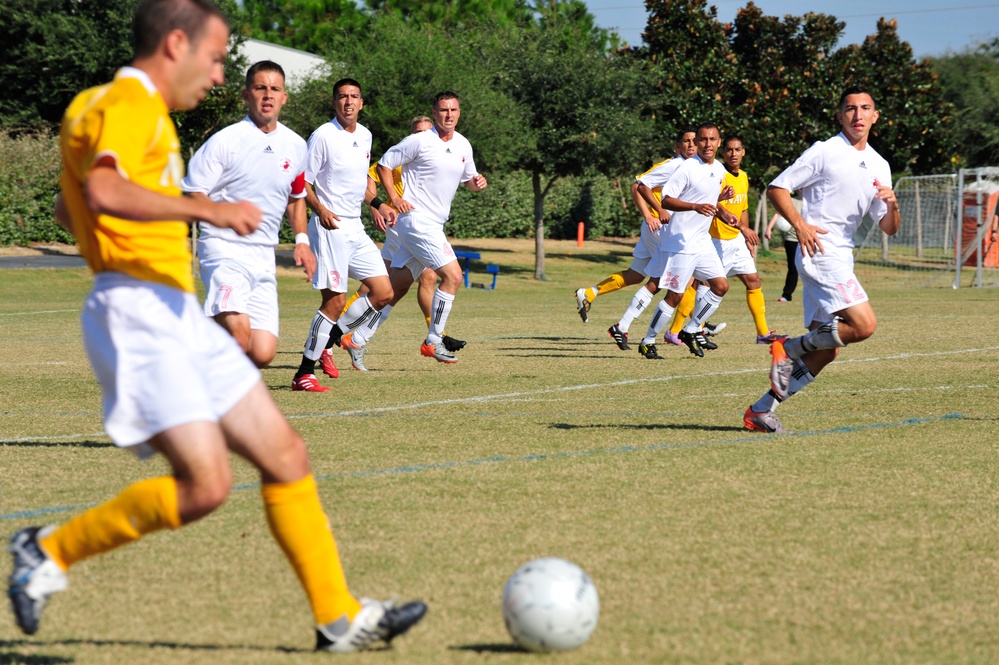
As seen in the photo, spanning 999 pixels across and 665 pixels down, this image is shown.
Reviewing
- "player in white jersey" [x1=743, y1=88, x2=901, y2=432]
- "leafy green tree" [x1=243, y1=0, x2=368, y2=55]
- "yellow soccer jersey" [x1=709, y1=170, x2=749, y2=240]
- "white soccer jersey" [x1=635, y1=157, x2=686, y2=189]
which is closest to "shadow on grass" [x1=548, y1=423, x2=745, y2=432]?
"player in white jersey" [x1=743, y1=88, x2=901, y2=432]

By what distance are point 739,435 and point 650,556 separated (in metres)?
3.23

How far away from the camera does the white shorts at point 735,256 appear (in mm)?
15055

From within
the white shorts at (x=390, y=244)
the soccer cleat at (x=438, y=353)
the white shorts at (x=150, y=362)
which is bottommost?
the soccer cleat at (x=438, y=353)

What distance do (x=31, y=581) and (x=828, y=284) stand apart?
5646 mm

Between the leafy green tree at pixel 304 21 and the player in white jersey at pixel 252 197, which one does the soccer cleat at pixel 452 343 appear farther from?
the leafy green tree at pixel 304 21

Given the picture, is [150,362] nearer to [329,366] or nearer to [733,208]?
[329,366]

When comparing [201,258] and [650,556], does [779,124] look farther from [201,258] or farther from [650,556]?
[650,556]

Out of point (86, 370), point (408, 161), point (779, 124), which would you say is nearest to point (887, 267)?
point (779, 124)

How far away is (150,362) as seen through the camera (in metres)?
3.57

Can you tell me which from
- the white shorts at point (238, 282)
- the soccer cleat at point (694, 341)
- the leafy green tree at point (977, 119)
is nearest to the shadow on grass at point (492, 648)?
the white shorts at point (238, 282)

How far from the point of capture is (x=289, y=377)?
1166 cm

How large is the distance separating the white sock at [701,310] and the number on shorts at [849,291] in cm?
593

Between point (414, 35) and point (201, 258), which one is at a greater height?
point (414, 35)

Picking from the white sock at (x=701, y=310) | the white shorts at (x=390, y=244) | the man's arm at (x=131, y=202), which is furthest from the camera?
the white sock at (x=701, y=310)
